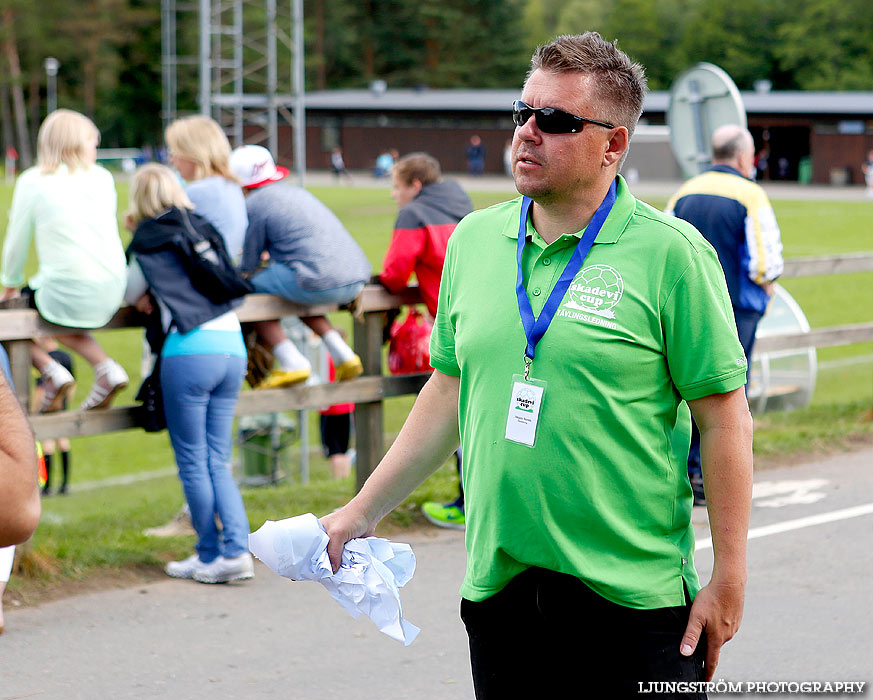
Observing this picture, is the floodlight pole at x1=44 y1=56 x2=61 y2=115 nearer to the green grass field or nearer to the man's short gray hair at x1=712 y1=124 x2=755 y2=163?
the green grass field

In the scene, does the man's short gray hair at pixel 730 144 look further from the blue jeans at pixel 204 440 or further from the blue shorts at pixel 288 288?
the blue jeans at pixel 204 440

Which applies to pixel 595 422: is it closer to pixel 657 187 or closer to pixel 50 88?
pixel 657 187

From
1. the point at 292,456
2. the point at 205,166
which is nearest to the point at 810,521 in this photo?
the point at 205,166

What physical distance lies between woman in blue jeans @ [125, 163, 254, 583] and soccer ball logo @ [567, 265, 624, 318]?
3.37 metres

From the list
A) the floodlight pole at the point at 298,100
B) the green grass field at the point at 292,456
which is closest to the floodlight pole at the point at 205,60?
the floodlight pole at the point at 298,100

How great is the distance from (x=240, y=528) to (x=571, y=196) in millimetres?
3486

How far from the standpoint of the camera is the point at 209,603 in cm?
550

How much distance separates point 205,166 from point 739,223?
118 inches

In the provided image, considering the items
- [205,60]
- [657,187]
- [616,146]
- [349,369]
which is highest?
[205,60]

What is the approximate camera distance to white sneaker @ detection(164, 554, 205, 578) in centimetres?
581

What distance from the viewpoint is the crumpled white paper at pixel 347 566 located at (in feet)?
9.29

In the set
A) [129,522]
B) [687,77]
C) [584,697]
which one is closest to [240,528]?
[129,522]

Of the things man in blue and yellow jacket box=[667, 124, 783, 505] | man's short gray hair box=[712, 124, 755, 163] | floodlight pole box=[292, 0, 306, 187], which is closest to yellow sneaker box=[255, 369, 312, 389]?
man in blue and yellow jacket box=[667, 124, 783, 505]

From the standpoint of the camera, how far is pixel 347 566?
291 centimetres
